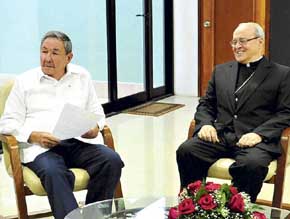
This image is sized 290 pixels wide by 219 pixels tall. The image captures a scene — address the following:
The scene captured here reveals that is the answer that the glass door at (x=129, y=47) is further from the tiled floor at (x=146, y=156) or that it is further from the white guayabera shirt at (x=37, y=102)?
the white guayabera shirt at (x=37, y=102)

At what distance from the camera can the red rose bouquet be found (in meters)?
2.22

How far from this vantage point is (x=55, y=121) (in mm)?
3436

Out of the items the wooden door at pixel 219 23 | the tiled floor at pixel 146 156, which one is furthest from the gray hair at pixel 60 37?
the wooden door at pixel 219 23

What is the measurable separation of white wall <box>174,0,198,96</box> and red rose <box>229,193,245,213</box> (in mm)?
5247

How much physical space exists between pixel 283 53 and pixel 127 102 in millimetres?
2767

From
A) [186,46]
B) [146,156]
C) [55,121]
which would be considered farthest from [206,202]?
[186,46]

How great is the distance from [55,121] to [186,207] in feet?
4.58

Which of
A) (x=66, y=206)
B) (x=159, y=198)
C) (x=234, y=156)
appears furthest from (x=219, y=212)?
(x=234, y=156)

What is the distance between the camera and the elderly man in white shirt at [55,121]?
129 inches

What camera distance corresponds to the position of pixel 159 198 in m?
3.04

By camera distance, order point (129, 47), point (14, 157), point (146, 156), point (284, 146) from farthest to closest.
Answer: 1. point (129, 47)
2. point (146, 156)
3. point (284, 146)
4. point (14, 157)

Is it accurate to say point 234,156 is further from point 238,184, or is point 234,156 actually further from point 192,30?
point 192,30

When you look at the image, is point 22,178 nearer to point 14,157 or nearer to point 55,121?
point 14,157

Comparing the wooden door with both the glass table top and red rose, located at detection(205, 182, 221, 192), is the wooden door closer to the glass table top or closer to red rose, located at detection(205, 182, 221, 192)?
the glass table top
